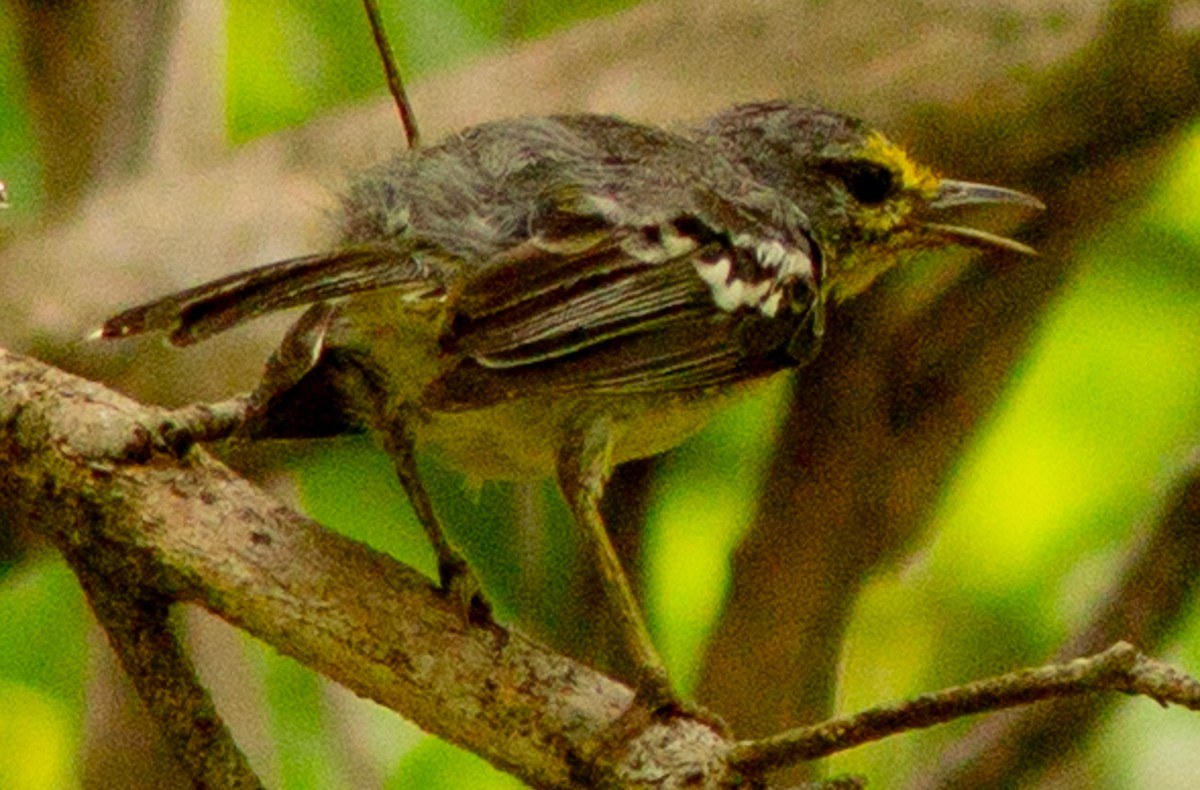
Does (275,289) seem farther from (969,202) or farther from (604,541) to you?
(969,202)

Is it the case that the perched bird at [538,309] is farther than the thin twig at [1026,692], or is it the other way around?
the perched bird at [538,309]

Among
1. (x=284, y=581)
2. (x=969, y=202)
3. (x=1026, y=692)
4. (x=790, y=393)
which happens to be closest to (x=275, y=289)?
(x=284, y=581)

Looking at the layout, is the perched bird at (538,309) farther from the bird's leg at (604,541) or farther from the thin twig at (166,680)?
the thin twig at (166,680)

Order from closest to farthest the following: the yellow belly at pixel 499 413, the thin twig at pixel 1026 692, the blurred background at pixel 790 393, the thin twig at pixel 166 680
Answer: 1. the thin twig at pixel 1026 692
2. the thin twig at pixel 166 680
3. the yellow belly at pixel 499 413
4. the blurred background at pixel 790 393

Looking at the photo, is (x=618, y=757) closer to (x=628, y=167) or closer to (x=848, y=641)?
(x=628, y=167)

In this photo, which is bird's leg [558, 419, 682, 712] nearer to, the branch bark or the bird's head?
the branch bark

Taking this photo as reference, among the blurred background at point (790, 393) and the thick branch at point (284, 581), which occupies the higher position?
the blurred background at point (790, 393)

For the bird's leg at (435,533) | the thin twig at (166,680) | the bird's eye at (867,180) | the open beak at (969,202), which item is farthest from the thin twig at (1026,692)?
the bird's eye at (867,180)
